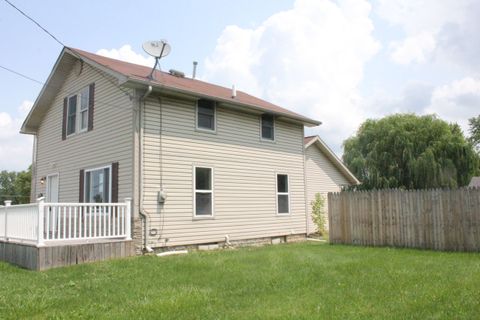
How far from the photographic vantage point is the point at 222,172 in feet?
42.3

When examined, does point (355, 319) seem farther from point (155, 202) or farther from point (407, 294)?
point (155, 202)

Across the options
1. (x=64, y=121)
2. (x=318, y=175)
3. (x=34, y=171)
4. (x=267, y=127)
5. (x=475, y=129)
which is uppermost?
(x=475, y=129)

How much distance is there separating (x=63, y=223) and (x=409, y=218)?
872 centimetres

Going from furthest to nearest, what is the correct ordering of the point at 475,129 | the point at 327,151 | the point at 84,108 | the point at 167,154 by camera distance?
1. the point at 475,129
2. the point at 327,151
3. the point at 84,108
4. the point at 167,154

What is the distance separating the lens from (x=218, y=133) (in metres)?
13.0

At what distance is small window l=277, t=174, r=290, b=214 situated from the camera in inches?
588

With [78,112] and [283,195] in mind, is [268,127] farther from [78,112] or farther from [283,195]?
[78,112]

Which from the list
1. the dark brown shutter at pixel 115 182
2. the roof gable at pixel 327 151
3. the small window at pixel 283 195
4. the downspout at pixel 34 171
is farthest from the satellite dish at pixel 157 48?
the downspout at pixel 34 171

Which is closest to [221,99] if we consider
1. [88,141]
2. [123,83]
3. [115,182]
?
[123,83]

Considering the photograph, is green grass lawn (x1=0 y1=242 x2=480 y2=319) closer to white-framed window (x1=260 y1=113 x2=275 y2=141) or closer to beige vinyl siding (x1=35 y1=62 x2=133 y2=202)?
beige vinyl siding (x1=35 y1=62 x2=133 y2=202)

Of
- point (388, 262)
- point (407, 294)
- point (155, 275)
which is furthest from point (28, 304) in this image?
point (388, 262)

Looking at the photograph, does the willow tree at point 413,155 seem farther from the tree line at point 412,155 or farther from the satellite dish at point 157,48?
the satellite dish at point 157,48

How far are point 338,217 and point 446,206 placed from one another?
10.6ft

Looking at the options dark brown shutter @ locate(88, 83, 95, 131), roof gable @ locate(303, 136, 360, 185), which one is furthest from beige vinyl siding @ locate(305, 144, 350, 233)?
dark brown shutter @ locate(88, 83, 95, 131)
